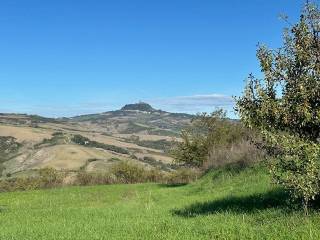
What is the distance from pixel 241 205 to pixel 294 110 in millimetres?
7283

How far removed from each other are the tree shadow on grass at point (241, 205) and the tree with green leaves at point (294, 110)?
11.4 ft

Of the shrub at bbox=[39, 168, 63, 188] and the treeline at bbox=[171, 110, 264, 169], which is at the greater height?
the treeline at bbox=[171, 110, 264, 169]

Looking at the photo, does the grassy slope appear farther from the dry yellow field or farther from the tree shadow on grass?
the dry yellow field

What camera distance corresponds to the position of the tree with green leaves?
17.3m

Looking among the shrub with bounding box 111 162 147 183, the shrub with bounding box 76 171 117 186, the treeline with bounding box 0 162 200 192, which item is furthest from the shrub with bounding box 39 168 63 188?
the shrub with bounding box 111 162 147 183

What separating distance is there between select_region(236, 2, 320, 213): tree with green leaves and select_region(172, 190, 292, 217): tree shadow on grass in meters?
3.48

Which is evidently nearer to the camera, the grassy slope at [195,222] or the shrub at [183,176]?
the grassy slope at [195,222]

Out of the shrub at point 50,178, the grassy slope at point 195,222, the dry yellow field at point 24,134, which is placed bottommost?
the shrub at point 50,178

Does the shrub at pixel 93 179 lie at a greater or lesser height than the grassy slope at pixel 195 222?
lesser

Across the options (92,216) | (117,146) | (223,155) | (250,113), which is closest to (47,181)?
(223,155)

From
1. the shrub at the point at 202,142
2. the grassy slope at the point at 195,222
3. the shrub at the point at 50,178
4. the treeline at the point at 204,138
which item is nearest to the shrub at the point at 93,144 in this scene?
the shrub at the point at 50,178

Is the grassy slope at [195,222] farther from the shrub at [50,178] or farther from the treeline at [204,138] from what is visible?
the shrub at [50,178]

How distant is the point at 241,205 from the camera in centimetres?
2394

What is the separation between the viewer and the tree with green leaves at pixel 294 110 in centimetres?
1728
